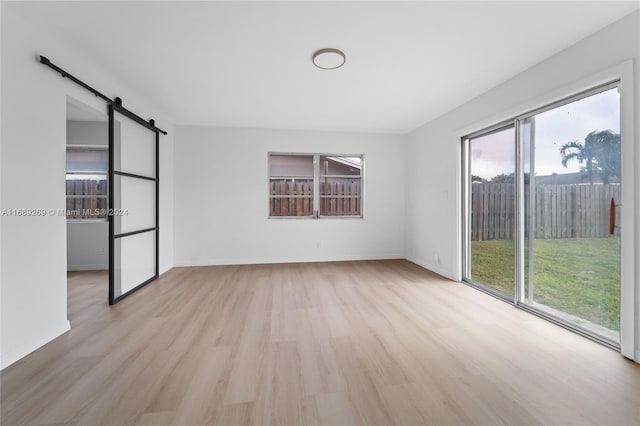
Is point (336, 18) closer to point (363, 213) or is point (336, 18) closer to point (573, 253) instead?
point (573, 253)

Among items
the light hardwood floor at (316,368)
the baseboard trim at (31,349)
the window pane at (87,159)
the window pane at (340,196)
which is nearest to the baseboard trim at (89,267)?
the window pane at (87,159)

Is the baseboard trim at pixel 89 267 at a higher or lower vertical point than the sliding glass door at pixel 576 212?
lower

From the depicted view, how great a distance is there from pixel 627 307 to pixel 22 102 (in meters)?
4.73

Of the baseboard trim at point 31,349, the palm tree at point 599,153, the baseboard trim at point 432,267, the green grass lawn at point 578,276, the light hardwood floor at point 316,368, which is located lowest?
the light hardwood floor at point 316,368

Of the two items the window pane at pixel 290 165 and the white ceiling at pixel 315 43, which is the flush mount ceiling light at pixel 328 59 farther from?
the window pane at pixel 290 165

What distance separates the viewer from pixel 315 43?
2273mm

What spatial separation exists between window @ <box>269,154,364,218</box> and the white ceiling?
171 cm

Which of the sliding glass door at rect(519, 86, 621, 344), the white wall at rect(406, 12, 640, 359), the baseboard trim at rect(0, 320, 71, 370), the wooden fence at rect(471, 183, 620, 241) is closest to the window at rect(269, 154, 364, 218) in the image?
the white wall at rect(406, 12, 640, 359)

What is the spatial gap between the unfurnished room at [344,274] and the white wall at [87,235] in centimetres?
63

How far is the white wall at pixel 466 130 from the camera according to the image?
6.32 ft

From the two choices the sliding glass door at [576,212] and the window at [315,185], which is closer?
the sliding glass door at [576,212]

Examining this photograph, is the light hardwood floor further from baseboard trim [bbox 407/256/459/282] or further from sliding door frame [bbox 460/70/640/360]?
baseboard trim [bbox 407/256/459/282]

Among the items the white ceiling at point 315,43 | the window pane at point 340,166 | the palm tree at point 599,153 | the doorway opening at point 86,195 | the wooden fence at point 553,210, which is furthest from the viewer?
the window pane at point 340,166

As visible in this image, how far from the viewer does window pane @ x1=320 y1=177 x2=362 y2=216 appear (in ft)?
17.3
